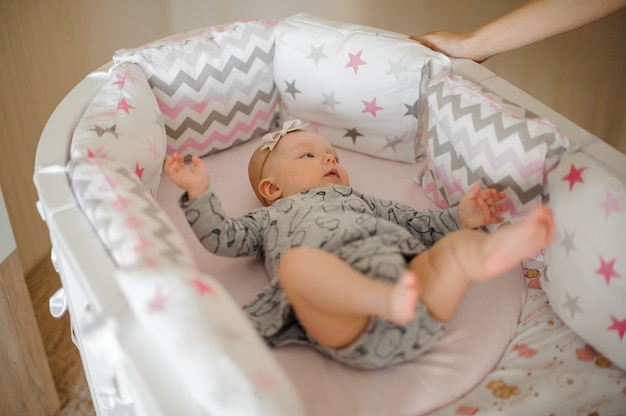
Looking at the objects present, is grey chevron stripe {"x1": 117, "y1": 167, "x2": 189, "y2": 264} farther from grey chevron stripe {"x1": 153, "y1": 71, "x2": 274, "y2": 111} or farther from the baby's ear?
grey chevron stripe {"x1": 153, "y1": 71, "x2": 274, "y2": 111}

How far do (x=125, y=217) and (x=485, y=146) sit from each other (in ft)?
2.06

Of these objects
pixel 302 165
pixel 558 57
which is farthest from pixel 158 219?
pixel 558 57

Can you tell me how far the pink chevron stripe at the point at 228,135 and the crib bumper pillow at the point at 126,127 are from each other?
13 cm

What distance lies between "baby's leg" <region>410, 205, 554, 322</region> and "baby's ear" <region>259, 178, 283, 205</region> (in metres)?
0.37

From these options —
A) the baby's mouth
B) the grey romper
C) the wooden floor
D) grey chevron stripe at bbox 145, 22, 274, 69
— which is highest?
grey chevron stripe at bbox 145, 22, 274, 69

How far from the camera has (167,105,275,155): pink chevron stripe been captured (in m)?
1.39

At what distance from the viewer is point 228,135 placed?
1.44 meters

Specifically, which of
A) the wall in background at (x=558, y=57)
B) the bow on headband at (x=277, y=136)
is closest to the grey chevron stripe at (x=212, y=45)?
the bow on headband at (x=277, y=136)

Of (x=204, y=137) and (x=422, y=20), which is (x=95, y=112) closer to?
(x=204, y=137)

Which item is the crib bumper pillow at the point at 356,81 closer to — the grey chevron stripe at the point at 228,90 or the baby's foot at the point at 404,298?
the grey chevron stripe at the point at 228,90

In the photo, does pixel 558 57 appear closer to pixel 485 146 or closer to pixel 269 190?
pixel 485 146

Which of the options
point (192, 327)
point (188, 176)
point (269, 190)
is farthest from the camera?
point (269, 190)

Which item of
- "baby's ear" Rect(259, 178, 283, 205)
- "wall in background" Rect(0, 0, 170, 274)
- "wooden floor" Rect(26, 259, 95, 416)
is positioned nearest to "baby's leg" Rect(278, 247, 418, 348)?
"baby's ear" Rect(259, 178, 283, 205)

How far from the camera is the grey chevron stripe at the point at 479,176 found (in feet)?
3.42
